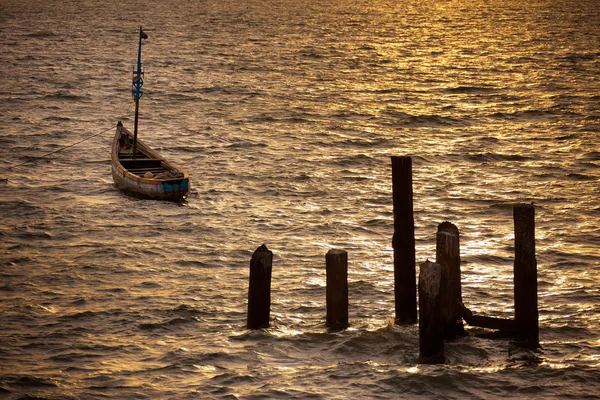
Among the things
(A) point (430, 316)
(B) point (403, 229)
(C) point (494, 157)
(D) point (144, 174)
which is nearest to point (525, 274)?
(A) point (430, 316)

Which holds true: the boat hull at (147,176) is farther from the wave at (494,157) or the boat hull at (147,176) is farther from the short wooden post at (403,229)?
the short wooden post at (403,229)

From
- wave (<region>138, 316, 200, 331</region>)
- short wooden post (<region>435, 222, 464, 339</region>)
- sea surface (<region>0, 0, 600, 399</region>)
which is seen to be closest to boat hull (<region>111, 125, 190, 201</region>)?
sea surface (<region>0, 0, 600, 399</region>)

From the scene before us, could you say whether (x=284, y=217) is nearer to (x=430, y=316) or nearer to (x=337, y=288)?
(x=337, y=288)

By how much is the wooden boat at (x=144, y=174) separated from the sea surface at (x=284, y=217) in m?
0.50

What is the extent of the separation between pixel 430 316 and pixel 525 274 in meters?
1.51

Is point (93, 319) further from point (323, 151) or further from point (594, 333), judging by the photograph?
point (323, 151)

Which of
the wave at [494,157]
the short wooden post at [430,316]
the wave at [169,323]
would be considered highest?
the wave at [494,157]

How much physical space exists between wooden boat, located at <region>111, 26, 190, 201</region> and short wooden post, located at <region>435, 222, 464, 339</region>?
11.8 metres

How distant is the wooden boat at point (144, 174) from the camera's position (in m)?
24.2

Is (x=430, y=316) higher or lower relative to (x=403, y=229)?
lower

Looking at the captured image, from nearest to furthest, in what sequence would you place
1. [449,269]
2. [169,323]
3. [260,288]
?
1. [449,269]
2. [260,288]
3. [169,323]

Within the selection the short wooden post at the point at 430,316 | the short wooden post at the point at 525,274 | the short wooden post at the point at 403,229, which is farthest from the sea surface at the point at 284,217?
the short wooden post at the point at 403,229

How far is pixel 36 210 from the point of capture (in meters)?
23.9

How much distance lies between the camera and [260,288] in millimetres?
14102
